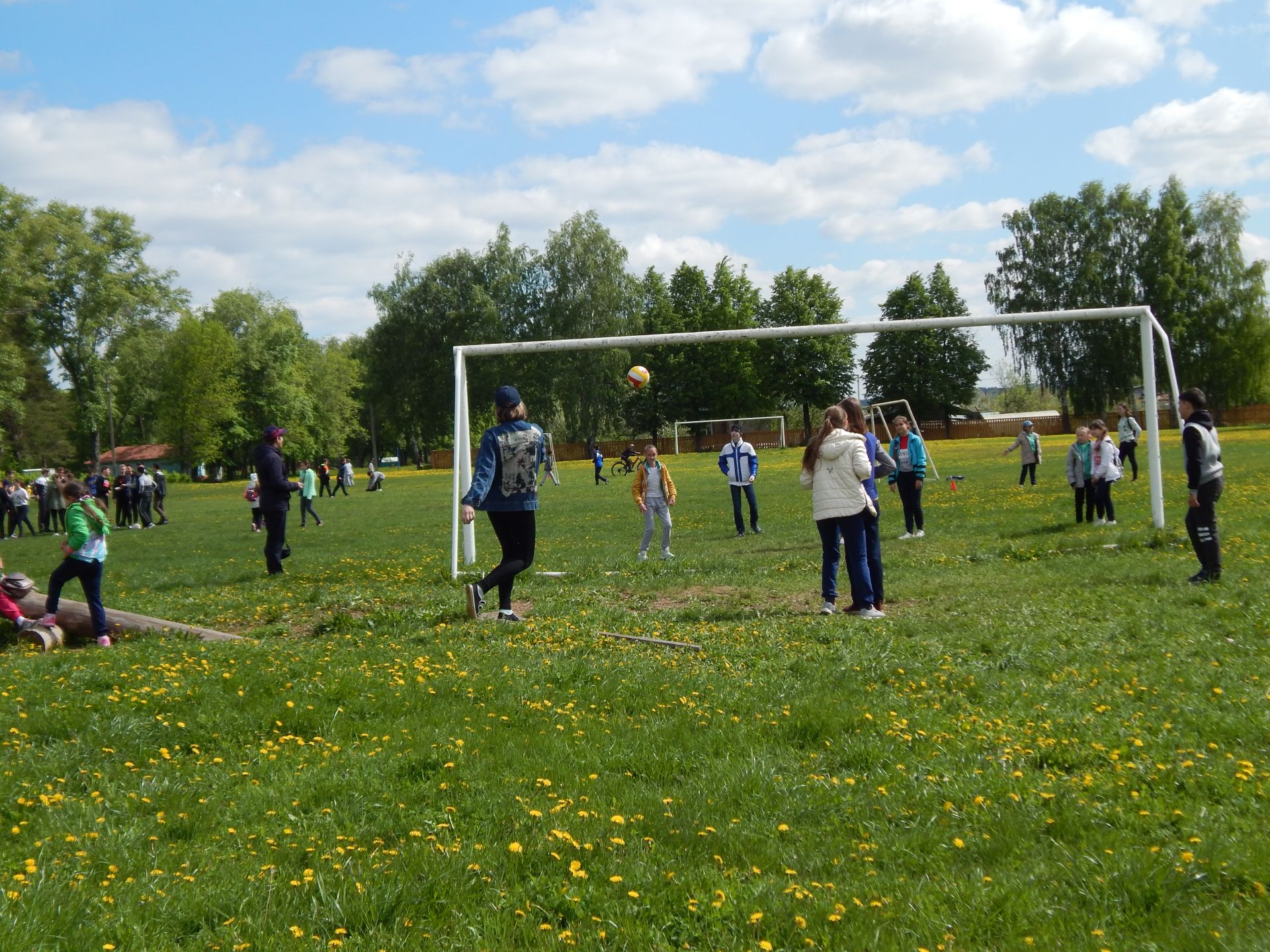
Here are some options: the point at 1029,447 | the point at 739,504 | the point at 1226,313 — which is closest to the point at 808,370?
the point at 1226,313

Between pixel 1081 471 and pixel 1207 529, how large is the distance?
7.01 metres

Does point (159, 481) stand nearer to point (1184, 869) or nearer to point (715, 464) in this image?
point (715, 464)

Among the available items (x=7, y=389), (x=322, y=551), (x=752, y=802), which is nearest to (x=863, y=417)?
(x=752, y=802)

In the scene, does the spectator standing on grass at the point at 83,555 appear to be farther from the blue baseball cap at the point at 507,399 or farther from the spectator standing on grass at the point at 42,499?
the spectator standing on grass at the point at 42,499

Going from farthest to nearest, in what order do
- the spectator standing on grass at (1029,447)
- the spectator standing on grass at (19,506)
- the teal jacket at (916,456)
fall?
1. the spectator standing on grass at (19,506)
2. the spectator standing on grass at (1029,447)
3. the teal jacket at (916,456)

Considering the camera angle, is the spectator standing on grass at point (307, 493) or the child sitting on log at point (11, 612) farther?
the spectator standing on grass at point (307, 493)

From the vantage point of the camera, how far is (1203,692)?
6227 mm

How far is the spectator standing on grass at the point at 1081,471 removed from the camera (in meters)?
17.0

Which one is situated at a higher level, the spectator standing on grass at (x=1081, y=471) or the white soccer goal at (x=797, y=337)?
the white soccer goal at (x=797, y=337)

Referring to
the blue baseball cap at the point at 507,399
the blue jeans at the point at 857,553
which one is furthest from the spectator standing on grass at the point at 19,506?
the blue jeans at the point at 857,553

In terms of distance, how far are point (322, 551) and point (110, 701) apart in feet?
41.7

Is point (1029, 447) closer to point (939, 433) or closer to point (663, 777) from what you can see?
point (663, 777)

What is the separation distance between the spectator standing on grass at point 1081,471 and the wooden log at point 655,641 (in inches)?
423

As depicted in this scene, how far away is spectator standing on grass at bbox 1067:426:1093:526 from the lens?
17.0 m
